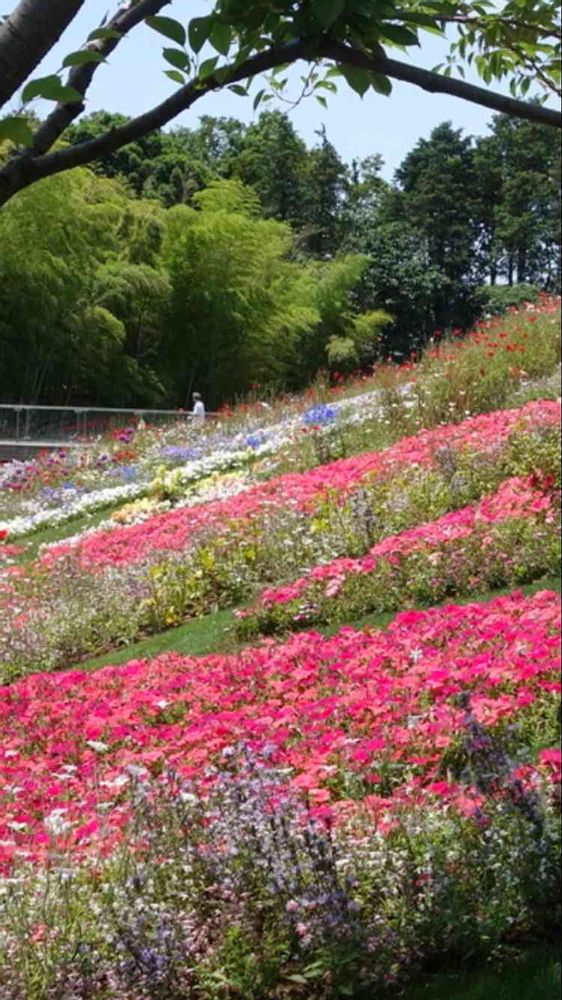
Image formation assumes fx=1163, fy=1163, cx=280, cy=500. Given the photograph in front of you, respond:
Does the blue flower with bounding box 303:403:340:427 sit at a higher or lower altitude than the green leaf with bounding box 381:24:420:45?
lower

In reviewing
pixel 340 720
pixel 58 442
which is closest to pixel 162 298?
pixel 58 442

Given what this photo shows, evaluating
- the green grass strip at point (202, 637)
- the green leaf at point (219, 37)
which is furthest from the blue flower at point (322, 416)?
the green leaf at point (219, 37)

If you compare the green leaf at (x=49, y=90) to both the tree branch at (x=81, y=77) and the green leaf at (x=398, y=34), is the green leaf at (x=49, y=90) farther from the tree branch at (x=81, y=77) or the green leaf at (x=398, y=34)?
the green leaf at (x=398, y=34)

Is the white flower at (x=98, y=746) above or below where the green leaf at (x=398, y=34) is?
below

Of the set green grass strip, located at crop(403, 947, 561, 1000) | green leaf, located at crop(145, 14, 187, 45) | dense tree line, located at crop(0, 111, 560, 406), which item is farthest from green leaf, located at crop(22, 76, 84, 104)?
dense tree line, located at crop(0, 111, 560, 406)

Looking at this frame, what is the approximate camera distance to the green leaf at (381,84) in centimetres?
217

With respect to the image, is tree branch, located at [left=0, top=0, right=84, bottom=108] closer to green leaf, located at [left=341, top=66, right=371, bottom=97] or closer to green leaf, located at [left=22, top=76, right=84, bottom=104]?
green leaf, located at [left=22, top=76, right=84, bottom=104]

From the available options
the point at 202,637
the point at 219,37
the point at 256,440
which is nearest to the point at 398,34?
the point at 219,37

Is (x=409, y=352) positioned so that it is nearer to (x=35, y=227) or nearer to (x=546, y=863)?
(x=546, y=863)

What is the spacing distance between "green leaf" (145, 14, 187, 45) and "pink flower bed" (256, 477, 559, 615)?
142 inches

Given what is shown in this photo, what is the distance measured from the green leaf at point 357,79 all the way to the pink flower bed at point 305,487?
14.6ft

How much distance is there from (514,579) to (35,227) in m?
18.2

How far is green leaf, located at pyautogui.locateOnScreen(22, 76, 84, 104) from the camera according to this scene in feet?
5.77

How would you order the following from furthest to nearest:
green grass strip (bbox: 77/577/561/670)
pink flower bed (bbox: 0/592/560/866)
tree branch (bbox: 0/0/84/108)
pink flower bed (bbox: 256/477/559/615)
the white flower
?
pink flower bed (bbox: 256/477/559/615) < green grass strip (bbox: 77/577/561/670) < the white flower < pink flower bed (bbox: 0/592/560/866) < tree branch (bbox: 0/0/84/108)
